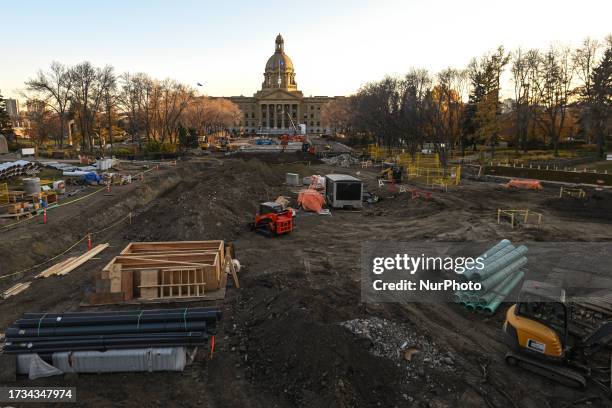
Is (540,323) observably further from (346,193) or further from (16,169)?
(16,169)

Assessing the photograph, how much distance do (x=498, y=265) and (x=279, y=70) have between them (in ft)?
581

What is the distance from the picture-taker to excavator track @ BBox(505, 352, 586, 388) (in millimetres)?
8469

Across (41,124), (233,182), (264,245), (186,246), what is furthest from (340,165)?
(41,124)

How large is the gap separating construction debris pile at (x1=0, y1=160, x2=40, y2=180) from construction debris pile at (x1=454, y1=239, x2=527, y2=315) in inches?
1388

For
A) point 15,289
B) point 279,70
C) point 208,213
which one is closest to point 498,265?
point 208,213

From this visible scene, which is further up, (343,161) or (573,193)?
(343,161)

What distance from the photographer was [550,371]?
876cm

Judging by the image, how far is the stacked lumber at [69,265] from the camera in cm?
1550

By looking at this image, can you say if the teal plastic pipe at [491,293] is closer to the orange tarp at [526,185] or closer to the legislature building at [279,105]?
the orange tarp at [526,185]

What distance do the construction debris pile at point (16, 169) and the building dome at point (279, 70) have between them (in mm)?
150171

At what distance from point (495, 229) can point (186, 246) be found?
52.8 feet

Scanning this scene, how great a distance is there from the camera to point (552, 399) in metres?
8.35

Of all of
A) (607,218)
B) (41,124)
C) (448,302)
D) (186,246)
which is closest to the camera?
(448,302)

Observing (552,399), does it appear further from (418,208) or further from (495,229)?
(418,208)
